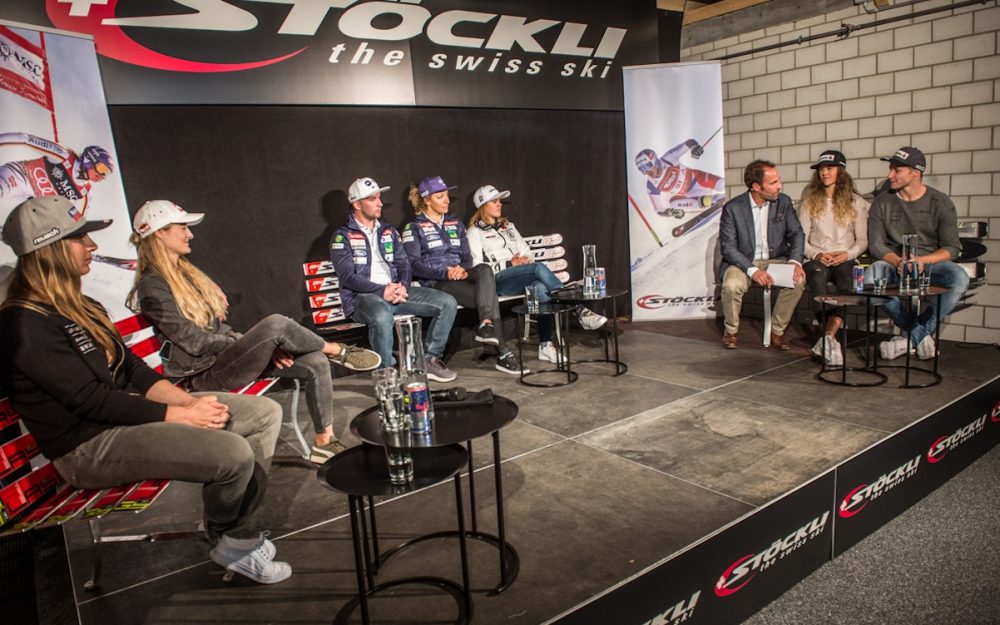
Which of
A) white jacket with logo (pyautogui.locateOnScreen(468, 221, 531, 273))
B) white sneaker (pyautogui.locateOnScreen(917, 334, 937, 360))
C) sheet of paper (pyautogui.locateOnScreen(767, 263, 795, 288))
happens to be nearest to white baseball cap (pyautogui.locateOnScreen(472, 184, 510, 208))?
white jacket with logo (pyautogui.locateOnScreen(468, 221, 531, 273))

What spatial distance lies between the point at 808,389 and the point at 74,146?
414 centimetres

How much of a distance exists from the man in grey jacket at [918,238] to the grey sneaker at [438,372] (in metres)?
2.76

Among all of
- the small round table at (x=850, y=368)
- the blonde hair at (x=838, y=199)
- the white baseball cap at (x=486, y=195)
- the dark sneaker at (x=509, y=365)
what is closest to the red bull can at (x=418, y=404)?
the dark sneaker at (x=509, y=365)

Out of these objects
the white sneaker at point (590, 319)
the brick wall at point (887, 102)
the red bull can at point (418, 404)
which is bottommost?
the white sneaker at point (590, 319)

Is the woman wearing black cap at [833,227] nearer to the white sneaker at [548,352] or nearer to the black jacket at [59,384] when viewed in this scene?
the white sneaker at [548,352]

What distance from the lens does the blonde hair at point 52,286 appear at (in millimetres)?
1864

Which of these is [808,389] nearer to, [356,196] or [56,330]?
[356,196]

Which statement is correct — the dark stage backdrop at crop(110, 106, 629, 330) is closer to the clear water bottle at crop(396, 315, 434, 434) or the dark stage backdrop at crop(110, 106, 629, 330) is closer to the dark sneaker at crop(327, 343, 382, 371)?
the dark sneaker at crop(327, 343, 382, 371)

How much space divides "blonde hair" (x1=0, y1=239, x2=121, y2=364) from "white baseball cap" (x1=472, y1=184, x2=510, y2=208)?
318 centimetres

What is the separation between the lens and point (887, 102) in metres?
4.89

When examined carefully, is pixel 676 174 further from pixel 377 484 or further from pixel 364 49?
pixel 377 484

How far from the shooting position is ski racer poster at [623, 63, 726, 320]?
17.9 feet

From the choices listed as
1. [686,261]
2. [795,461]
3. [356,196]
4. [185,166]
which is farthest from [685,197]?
[185,166]

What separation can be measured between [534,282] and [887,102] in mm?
2963
